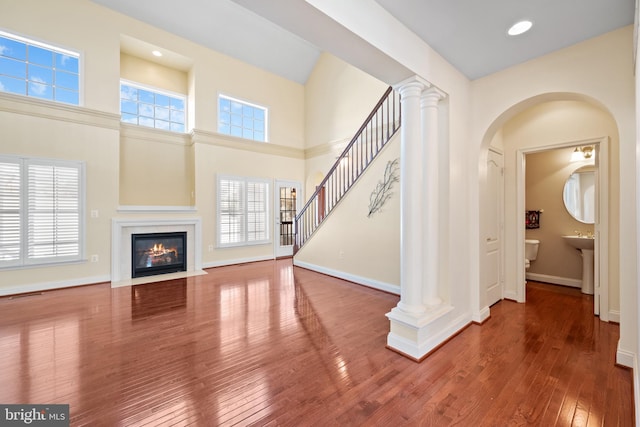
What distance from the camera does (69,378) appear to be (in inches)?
81.7

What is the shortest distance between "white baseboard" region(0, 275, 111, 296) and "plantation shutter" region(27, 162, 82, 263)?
393mm

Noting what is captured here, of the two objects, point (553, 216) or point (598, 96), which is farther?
point (553, 216)

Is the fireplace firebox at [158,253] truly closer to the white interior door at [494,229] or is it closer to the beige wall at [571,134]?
the white interior door at [494,229]

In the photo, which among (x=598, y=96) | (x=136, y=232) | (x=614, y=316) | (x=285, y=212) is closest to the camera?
(x=598, y=96)

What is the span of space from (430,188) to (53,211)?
19.0 feet

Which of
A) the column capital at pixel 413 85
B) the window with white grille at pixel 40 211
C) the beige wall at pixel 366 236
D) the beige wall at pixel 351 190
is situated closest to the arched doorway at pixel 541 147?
the column capital at pixel 413 85

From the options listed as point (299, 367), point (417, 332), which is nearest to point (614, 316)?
point (417, 332)

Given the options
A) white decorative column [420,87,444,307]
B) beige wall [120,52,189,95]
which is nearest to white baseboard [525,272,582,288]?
white decorative column [420,87,444,307]

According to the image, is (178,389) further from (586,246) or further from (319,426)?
(586,246)

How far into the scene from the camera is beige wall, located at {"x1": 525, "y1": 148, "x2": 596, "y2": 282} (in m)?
4.43

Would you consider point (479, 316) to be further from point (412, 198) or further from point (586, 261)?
point (586, 261)

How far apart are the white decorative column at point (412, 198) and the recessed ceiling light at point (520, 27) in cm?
79

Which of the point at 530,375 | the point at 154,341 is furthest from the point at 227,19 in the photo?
the point at 530,375

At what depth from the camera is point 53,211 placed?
4422 millimetres
